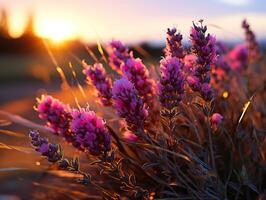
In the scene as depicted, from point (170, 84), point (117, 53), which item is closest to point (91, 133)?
point (170, 84)

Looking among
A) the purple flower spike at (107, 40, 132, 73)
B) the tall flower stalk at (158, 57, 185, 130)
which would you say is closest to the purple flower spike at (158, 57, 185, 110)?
the tall flower stalk at (158, 57, 185, 130)

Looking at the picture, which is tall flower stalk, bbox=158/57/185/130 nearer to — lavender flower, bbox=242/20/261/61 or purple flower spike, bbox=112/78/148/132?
purple flower spike, bbox=112/78/148/132

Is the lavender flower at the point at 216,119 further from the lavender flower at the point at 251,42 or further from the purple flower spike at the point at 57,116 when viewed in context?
the lavender flower at the point at 251,42

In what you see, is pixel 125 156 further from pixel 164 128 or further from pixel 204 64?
pixel 204 64

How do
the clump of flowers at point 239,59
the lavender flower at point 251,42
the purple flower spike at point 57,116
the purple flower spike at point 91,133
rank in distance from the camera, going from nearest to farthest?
the purple flower spike at point 91,133
the purple flower spike at point 57,116
the lavender flower at point 251,42
the clump of flowers at point 239,59

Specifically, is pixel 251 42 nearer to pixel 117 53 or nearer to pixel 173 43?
pixel 117 53

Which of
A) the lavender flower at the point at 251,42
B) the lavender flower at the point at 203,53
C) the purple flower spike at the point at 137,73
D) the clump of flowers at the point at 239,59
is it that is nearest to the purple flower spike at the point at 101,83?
the purple flower spike at the point at 137,73
